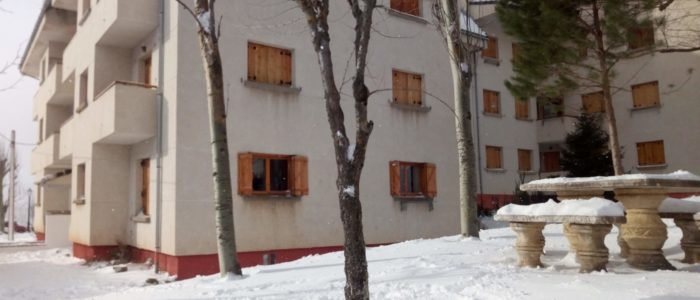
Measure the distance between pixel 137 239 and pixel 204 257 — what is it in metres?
2.87

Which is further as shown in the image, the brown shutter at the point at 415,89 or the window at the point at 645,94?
the window at the point at 645,94

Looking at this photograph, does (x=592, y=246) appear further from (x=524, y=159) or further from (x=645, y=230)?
(x=524, y=159)

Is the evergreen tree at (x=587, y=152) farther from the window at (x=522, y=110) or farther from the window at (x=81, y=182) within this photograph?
the window at (x=81, y=182)

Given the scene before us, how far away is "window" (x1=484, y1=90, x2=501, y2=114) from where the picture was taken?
23422mm

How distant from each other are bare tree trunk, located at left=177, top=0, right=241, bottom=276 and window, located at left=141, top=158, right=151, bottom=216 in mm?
6455

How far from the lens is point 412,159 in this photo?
16938 mm

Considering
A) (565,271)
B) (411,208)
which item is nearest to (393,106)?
(411,208)

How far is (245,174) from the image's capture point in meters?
13.2

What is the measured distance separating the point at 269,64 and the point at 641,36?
957 centimetres

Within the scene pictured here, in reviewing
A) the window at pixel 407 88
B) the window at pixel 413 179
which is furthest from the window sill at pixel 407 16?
the window at pixel 413 179

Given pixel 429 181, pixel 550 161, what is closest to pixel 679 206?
pixel 429 181

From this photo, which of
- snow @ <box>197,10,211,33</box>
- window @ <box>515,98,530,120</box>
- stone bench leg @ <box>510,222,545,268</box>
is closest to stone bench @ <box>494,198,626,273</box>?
stone bench leg @ <box>510,222,545,268</box>

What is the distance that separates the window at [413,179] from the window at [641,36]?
6.42 m

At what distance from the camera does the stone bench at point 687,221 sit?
6668mm
